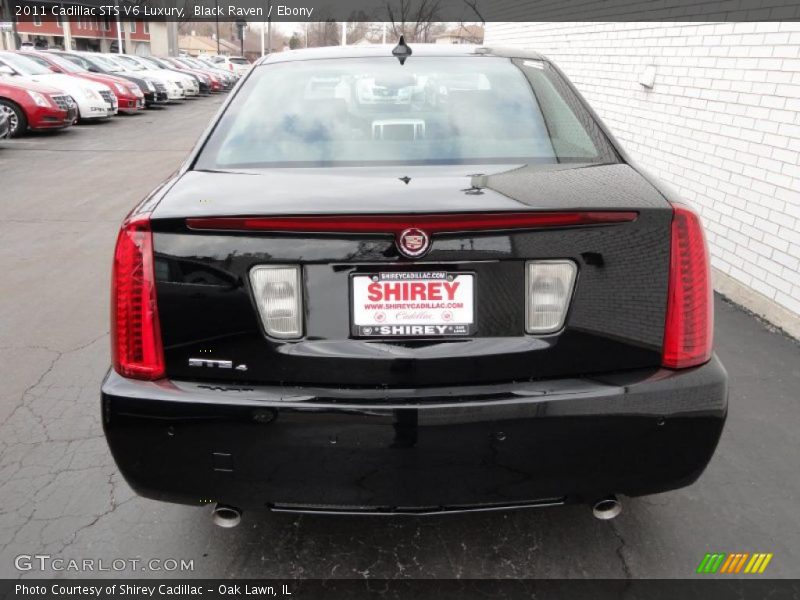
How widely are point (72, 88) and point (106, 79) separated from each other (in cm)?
282

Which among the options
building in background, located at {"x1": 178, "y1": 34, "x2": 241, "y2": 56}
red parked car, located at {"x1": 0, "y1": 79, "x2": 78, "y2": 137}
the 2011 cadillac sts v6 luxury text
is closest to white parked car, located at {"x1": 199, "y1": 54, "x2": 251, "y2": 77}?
red parked car, located at {"x1": 0, "y1": 79, "x2": 78, "y2": 137}

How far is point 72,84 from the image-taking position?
15734mm

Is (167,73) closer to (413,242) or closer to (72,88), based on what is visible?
(72,88)

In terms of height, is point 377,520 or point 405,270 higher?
point 405,270

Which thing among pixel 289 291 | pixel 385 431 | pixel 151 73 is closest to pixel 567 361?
pixel 385 431

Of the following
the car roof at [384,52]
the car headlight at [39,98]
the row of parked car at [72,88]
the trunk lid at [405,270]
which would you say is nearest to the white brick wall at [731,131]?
the car roof at [384,52]

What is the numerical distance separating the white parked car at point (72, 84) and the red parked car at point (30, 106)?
4.69 feet

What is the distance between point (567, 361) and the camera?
1934 mm

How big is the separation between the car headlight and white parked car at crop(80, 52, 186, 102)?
29.7 ft

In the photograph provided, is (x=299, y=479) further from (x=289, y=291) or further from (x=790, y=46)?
(x=790, y=46)

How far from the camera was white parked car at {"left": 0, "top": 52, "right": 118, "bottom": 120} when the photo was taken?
15219 millimetres

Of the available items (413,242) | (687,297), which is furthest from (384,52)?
(687,297)

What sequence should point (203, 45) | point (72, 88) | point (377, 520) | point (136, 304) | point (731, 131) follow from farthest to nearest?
1. point (203, 45)
2. point (72, 88)
3. point (731, 131)
4. point (377, 520)
5. point (136, 304)
